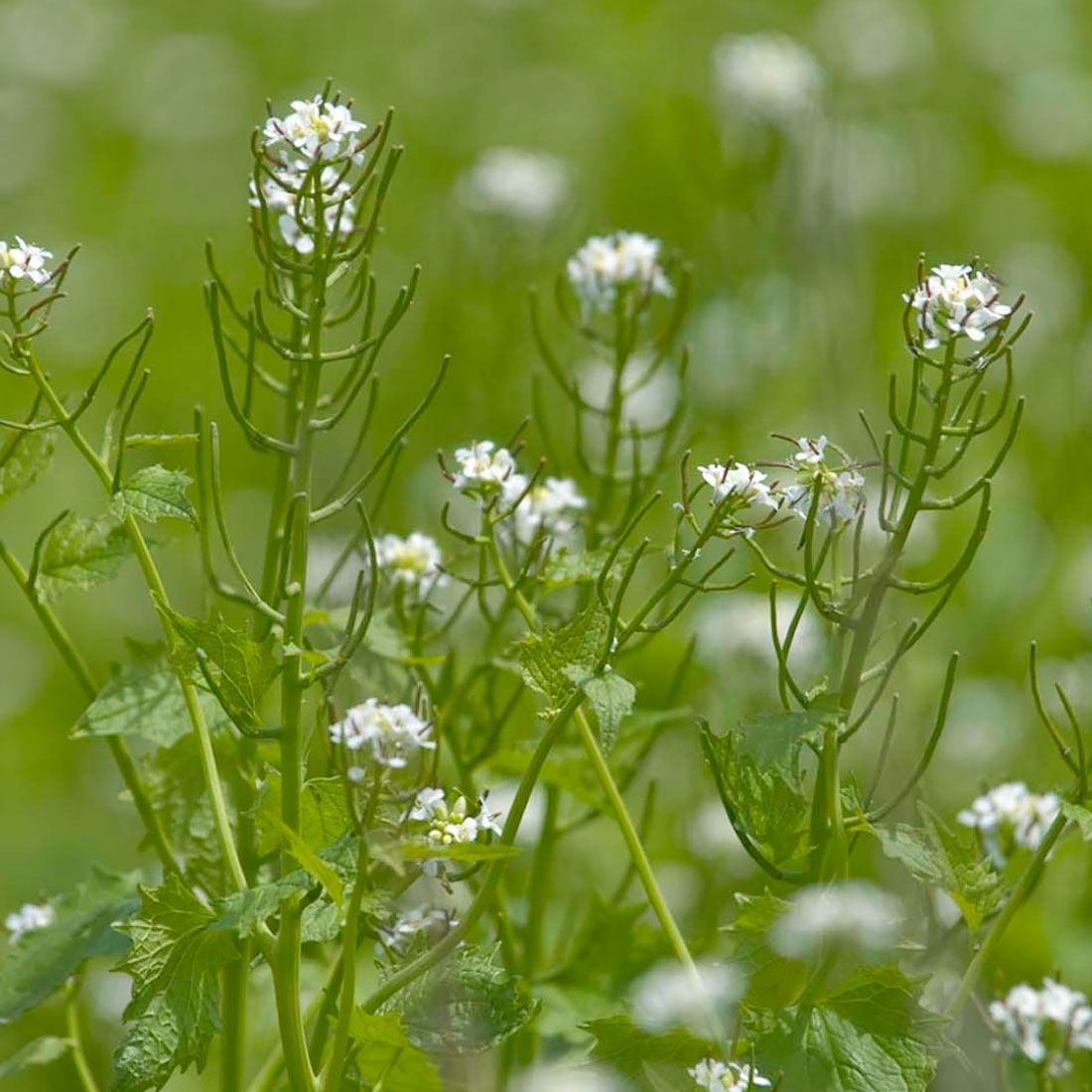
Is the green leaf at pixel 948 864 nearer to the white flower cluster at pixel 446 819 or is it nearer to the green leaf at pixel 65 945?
the white flower cluster at pixel 446 819

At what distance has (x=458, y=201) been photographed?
14.4 ft

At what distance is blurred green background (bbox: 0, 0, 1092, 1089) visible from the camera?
3.64 m

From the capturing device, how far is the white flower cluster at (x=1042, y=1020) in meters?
2.07

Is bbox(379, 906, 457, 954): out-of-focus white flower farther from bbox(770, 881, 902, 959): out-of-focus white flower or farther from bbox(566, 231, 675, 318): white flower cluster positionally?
bbox(566, 231, 675, 318): white flower cluster

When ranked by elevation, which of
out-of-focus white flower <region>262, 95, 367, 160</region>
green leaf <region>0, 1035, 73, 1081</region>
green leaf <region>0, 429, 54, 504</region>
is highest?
out-of-focus white flower <region>262, 95, 367, 160</region>

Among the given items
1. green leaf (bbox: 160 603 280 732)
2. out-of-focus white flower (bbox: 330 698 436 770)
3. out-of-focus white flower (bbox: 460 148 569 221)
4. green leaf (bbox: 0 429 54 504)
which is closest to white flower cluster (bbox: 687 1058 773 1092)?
out-of-focus white flower (bbox: 330 698 436 770)

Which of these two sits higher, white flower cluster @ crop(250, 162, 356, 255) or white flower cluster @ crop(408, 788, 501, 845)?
white flower cluster @ crop(250, 162, 356, 255)

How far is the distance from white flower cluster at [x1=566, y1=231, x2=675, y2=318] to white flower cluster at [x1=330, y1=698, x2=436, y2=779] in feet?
3.58

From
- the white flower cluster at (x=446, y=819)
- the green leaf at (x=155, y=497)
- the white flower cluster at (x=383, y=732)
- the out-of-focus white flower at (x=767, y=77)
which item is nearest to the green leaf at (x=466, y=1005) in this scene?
the white flower cluster at (x=446, y=819)

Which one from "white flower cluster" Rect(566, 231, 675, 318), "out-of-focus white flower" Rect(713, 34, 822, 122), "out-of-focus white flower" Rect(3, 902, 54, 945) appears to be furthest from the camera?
"out-of-focus white flower" Rect(713, 34, 822, 122)

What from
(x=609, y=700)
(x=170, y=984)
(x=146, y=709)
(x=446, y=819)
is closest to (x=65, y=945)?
(x=146, y=709)

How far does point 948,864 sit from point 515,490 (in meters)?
0.60

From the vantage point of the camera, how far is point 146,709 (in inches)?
80.0

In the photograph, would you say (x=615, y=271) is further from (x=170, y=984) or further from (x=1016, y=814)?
(x=170, y=984)
